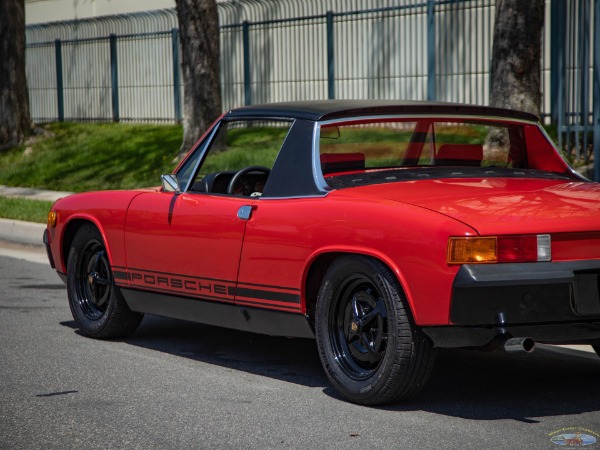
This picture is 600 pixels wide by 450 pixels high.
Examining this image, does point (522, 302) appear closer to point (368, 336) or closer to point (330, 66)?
point (368, 336)

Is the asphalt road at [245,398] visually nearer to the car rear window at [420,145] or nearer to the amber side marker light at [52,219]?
the amber side marker light at [52,219]

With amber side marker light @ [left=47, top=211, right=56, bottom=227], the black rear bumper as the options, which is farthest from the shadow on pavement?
amber side marker light @ [left=47, top=211, right=56, bottom=227]

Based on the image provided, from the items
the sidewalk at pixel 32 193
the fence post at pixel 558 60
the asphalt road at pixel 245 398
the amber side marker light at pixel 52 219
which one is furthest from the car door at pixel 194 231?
the sidewalk at pixel 32 193

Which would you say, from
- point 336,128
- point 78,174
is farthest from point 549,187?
point 78,174

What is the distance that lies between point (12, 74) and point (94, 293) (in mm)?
15569

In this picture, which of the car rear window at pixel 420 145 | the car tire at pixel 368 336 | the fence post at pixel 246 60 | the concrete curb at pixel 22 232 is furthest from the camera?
the fence post at pixel 246 60

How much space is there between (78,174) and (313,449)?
15.6 meters

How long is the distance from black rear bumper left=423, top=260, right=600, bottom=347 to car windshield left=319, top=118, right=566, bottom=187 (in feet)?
3.95

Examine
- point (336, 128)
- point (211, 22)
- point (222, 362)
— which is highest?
point (211, 22)

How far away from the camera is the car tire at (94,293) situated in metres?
7.59

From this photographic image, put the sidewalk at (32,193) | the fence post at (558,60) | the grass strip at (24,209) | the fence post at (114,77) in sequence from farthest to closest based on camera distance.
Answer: the fence post at (114,77) < the sidewalk at (32,193) < the grass strip at (24,209) < the fence post at (558,60)

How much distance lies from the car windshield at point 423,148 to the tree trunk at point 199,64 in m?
11.0

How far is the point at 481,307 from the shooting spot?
17.1 feet

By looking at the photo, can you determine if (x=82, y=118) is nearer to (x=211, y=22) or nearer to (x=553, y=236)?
(x=211, y=22)
